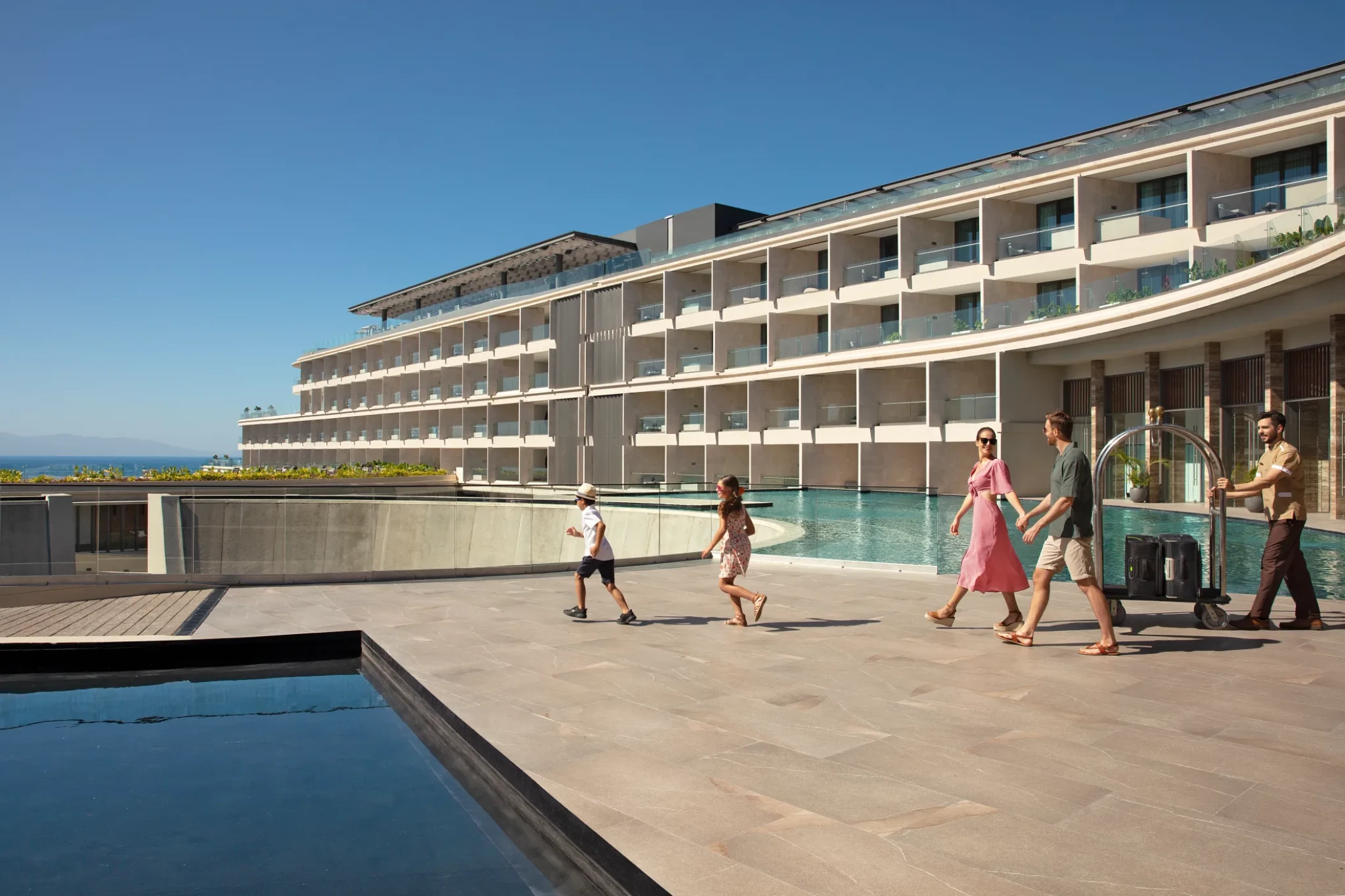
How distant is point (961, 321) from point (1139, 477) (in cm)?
791

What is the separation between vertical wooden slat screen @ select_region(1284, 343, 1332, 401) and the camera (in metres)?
23.2

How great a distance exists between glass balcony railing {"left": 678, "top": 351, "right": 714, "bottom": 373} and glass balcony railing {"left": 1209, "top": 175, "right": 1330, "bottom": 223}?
21292mm

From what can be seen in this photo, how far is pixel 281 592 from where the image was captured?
1162cm

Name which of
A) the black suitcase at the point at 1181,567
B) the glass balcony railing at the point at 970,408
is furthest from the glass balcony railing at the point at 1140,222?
the black suitcase at the point at 1181,567

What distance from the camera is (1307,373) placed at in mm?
23812

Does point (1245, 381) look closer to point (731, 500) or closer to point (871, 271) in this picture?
point (871, 271)

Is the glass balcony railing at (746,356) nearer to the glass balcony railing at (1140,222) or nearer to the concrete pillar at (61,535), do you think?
the glass balcony railing at (1140,222)

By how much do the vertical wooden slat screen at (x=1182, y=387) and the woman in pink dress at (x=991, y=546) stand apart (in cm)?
2253

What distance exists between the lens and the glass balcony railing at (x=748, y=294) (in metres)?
40.9

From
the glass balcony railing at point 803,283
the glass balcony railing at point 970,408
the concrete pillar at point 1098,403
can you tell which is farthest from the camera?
the glass balcony railing at point 803,283

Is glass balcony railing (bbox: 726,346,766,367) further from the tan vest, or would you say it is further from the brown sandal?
the brown sandal

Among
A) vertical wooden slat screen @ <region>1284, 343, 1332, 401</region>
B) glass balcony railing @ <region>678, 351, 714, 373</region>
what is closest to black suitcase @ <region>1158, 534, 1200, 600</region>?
vertical wooden slat screen @ <region>1284, 343, 1332, 401</region>

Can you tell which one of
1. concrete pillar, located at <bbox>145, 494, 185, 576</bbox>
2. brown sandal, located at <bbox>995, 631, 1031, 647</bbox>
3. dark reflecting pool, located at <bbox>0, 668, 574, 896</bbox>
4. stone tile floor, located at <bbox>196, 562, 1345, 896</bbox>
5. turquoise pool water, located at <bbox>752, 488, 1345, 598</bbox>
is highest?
concrete pillar, located at <bbox>145, 494, 185, 576</bbox>

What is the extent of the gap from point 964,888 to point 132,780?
16.4 ft
